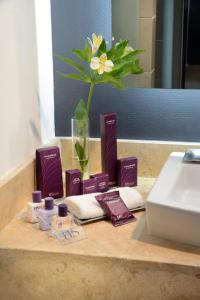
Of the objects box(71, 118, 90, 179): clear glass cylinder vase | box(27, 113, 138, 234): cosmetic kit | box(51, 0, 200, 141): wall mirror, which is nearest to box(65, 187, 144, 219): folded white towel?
box(27, 113, 138, 234): cosmetic kit

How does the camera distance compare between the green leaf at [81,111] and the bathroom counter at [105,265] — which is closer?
the bathroom counter at [105,265]

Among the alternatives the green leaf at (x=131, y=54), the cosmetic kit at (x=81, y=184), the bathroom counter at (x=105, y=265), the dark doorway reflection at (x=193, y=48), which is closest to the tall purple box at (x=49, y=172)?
the cosmetic kit at (x=81, y=184)

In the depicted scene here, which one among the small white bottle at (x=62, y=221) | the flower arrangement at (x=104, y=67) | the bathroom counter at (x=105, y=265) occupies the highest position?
the flower arrangement at (x=104, y=67)

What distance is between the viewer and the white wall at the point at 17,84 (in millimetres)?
1238

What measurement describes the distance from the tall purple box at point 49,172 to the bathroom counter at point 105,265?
0.22 m

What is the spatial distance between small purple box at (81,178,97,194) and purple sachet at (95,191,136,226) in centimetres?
10

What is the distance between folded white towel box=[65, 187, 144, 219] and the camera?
→ 123 cm

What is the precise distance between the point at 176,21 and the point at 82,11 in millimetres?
310

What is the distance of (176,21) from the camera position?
1.45 m

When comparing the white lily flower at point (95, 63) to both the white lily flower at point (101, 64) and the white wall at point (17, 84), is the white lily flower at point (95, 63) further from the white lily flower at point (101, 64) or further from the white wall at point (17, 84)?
the white wall at point (17, 84)

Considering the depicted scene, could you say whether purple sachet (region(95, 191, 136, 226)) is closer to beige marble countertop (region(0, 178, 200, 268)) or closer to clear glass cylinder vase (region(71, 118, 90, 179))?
beige marble countertop (region(0, 178, 200, 268))

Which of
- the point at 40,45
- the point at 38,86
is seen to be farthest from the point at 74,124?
the point at 40,45

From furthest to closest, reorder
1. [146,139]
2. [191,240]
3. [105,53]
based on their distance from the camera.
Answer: [146,139]
[105,53]
[191,240]

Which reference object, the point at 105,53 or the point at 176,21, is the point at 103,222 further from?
the point at 176,21
